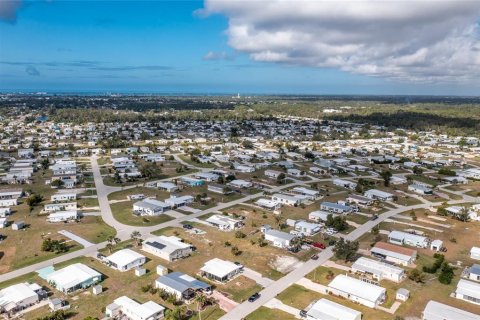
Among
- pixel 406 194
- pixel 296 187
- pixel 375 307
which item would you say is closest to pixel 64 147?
pixel 296 187

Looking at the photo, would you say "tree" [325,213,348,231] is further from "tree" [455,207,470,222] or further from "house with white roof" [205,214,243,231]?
"tree" [455,207,470,222]

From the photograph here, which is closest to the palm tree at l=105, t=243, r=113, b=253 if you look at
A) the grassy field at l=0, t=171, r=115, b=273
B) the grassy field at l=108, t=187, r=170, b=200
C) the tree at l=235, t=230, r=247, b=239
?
the grassy field at l=0, t=171, r=115, b=273

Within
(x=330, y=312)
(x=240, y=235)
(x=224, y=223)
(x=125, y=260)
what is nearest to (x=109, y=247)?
(x=125, y=260)

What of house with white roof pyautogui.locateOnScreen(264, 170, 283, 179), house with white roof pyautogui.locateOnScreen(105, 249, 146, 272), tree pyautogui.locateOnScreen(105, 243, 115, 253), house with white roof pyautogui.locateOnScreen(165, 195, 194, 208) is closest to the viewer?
house with white roof pyautogui.locateOnScreen(105, 249, 146, 272)

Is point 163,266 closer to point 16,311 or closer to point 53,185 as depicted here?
point 16,311

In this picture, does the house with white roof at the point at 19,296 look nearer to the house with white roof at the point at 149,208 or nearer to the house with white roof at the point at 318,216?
the house with white roof at the point at 149,208

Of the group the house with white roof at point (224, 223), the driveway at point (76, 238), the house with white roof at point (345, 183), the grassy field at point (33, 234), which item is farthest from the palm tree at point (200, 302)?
the house with white roof at point (345, 183)
